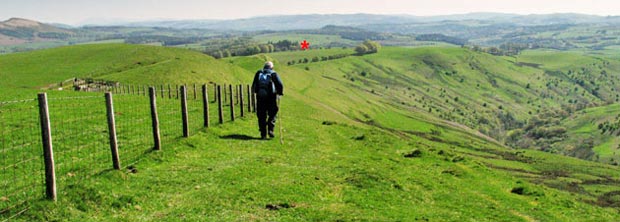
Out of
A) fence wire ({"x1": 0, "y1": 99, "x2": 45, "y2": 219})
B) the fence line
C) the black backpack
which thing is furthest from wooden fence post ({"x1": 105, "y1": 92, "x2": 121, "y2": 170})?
the black backpack

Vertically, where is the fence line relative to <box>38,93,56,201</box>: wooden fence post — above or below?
below

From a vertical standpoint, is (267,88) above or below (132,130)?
above

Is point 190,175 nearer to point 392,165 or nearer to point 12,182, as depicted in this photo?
point 12,182

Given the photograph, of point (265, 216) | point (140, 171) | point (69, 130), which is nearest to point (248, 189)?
point (265, 216)

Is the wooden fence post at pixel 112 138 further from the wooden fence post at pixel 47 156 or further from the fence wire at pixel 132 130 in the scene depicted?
the wooden fence post at pixel 47 156

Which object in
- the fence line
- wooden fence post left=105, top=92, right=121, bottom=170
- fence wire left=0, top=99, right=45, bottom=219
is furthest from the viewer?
wooden fence post left=105, top=92, right=121, bottom=170

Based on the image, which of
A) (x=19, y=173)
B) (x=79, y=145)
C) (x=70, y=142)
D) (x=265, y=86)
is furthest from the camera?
(x=265, y=86)

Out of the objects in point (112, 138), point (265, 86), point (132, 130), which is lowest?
point (132, 130)

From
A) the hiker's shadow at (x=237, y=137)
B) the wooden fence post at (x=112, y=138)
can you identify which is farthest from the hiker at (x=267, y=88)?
the wooden fence post at (x=112, y=138)

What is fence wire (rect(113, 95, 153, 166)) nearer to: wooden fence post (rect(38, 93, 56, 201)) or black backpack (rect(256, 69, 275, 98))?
wooden fence post (rect(38, 93, 56, 201))

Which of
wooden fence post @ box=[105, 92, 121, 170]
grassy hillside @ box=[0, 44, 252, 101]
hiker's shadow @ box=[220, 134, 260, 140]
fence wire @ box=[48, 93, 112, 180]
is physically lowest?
grassy hillside @ box=[0, 44, 252, 101]

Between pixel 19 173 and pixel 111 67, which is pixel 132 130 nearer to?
pixel 19 173

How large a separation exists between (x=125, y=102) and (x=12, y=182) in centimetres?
2715

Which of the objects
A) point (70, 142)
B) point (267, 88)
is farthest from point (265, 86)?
point (70, 142)
